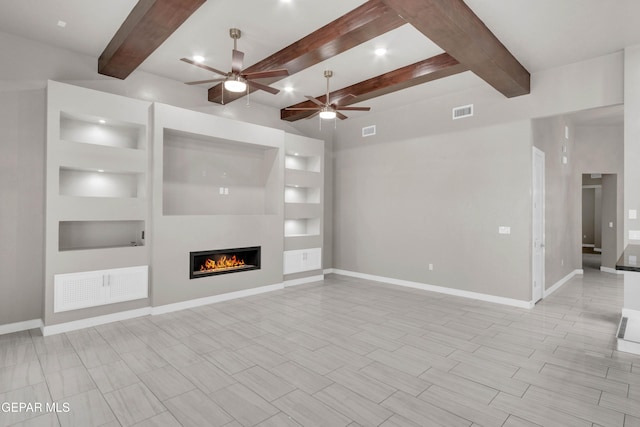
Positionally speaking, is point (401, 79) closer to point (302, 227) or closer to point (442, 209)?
point (442, 209)

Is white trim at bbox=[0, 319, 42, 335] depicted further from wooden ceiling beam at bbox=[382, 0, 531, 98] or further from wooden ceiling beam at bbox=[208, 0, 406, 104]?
wooden ceiling beam at bbox=[382, 0, 531, 98]

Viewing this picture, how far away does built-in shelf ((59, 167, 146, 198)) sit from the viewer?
450 cm

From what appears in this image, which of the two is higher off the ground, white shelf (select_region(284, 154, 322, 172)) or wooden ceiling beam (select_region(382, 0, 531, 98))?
→ wooden ceiling beam (select_region(382, 0, 531, 98))

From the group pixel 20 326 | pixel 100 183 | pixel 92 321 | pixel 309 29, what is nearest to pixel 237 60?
pixel 309 29

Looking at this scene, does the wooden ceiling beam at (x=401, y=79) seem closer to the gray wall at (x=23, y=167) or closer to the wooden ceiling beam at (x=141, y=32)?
the wooden ceiling beam at (x=141, y=32)

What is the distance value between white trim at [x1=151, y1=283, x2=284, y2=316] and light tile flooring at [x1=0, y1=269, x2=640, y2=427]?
17cm

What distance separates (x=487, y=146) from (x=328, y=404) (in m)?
4.75

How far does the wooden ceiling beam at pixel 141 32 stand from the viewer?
124 inches

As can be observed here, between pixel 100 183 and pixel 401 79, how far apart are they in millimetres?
4565

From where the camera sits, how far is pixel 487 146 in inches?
218

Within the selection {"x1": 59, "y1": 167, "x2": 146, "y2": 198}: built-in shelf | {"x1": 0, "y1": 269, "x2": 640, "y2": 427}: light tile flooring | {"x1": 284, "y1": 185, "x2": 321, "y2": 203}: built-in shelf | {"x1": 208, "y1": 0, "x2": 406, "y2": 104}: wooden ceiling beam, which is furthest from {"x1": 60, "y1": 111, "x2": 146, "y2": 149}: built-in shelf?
{"x1": 284, "y1": 185, "x2": 321, "y2": 203}: built-in shelf

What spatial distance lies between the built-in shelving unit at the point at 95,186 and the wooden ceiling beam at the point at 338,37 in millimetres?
2084

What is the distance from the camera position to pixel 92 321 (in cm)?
424

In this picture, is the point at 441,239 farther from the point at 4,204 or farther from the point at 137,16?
the point at 4,204
